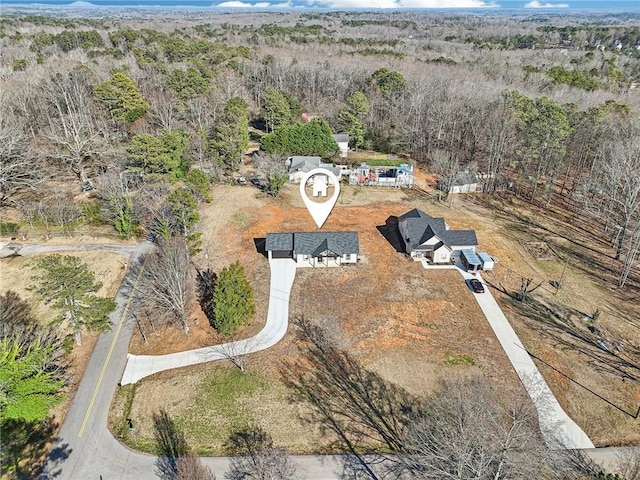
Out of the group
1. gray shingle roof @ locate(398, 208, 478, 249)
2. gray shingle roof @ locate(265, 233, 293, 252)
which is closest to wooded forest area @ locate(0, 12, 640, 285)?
gray shingle roof @ locate(265, 233, 293, 252)

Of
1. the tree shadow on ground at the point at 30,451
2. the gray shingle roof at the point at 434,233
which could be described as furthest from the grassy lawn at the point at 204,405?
the gray shingle roof at the point at 434,233

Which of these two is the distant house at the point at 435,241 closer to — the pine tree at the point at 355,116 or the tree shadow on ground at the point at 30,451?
the tree shadow on ground at the point at 30,451

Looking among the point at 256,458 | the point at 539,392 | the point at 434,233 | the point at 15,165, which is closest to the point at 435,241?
the point at 434,233

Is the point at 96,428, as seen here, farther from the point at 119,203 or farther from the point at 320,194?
the point at 320,194

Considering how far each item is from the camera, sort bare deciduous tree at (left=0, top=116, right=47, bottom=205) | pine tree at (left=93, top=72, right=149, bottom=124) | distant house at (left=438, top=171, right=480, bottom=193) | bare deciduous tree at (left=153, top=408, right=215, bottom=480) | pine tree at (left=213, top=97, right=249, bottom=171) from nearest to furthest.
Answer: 1. bare deciduous tree at (left=153, top=408, right=215, bottom=480)
2. bare deciduous tree at (left=0, top=116, right=47, bottom=205)
3. distant house at (left=438, top=171, right=480, bottom=193)
4. pine tree at (left=213, top=97, right=249, bottom=171)
5. pine tree at (left=93, top=72, right=149, bottom=124)

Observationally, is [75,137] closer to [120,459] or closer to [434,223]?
[120,459]

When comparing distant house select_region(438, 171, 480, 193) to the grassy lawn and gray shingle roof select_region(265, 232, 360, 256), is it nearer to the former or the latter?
gray shingle roof select_region(265, 232, 360, 256)

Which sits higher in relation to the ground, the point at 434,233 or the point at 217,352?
the point at 434,233
